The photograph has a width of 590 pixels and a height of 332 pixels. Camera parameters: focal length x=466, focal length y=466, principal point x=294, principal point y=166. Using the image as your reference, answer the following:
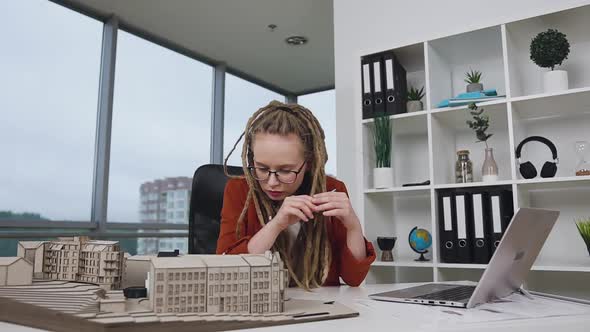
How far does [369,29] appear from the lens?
2770 millimetres

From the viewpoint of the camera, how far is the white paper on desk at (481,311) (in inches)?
24.7

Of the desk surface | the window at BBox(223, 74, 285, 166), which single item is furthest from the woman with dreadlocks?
the window at BBox(223, 74, 285, 166)

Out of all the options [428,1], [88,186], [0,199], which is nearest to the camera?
[428,1]

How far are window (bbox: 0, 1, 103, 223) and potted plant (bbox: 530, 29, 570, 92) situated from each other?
2.92m

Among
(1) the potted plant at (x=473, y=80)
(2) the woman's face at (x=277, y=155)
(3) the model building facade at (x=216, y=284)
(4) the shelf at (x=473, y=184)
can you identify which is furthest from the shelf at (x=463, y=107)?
(3) the model building facade at (x=216, y=284)

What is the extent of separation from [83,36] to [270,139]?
284 centimetres

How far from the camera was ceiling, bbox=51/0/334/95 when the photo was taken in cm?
334

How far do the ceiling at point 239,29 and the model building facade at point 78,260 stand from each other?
112 inches

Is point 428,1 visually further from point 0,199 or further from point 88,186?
point 0,199

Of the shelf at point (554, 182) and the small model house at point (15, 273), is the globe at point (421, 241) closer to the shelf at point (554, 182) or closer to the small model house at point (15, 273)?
the shelf at point (554, 182)

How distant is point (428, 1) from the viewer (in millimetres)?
2568

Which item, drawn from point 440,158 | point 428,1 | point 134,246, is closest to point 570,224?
point 440,158

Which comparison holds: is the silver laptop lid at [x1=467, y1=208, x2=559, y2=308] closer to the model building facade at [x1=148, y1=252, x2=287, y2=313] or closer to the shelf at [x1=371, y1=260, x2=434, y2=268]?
the model building facade at [x1=148, y1=252, x2=287, y2=313]

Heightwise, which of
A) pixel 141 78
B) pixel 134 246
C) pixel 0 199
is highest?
pixel 141 78
